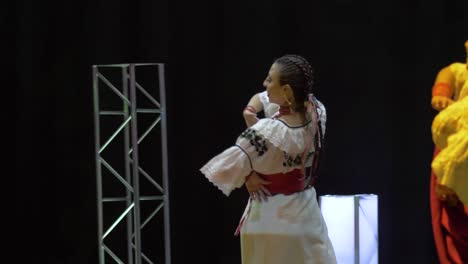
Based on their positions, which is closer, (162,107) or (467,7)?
(162,107)

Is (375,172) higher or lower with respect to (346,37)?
lower

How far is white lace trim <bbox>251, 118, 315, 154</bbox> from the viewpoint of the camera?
3035 millimetres

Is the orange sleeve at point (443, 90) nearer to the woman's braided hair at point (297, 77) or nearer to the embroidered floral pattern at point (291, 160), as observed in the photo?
the woman's braided hair at point (297, 77)

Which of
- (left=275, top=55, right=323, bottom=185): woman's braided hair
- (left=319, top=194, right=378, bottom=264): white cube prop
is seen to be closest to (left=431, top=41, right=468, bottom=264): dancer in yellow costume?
(left=319, top=194, right=378, bottom=264): white cube prop

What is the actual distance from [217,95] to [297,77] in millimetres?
1750

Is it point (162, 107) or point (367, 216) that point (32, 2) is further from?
point (367, 216)

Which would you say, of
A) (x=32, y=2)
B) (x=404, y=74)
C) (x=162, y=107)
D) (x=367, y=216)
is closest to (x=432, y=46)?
(x=404, y=74)

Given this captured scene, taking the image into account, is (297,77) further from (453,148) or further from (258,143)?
(453,148)

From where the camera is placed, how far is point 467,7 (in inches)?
192

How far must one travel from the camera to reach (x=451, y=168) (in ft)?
11.3

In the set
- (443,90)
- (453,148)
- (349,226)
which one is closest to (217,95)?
(349,226)

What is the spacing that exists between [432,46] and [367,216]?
3.80 ft

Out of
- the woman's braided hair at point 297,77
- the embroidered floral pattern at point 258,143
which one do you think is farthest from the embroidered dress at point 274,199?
the woman's braided hair at point 297,77

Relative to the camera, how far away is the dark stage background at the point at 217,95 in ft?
15.6
